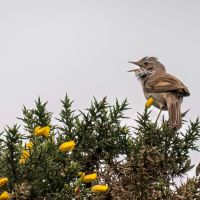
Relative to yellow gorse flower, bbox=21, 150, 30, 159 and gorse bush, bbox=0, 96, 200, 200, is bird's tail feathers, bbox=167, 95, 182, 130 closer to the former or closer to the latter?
gorse bush, bbox=0, 96, 200, 200

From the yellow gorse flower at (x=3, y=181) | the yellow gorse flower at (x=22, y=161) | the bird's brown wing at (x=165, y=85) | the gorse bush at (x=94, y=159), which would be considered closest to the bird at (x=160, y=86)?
the bird's brown wing at (x=165, y=85)

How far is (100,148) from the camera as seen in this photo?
14.8 ft

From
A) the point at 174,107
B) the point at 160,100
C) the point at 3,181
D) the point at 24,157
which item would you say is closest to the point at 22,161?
the point at 24,157

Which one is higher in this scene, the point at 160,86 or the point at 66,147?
the point at 160,86

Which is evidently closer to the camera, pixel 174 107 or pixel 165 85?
pixel 174 107

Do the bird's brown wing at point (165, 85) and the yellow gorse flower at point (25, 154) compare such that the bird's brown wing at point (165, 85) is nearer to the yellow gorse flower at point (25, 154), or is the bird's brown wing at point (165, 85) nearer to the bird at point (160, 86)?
the bird at point (160, 86)

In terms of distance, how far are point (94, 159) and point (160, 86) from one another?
4.52 meters

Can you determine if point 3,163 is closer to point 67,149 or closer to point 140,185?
point 67,149

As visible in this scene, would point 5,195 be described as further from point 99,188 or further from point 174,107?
point 174,107

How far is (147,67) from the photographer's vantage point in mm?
10117

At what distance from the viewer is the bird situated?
26.7ft

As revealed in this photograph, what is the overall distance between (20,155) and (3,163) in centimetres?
17

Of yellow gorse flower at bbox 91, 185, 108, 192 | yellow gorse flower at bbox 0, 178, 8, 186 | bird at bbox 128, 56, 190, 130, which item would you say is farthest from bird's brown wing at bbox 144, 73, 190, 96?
yellow gorse flower at bbox 0, 178, 8, 186

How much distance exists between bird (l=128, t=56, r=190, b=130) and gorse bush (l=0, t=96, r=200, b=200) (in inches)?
89.6
